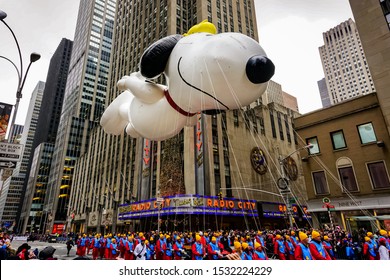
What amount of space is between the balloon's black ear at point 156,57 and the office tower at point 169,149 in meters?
15.5

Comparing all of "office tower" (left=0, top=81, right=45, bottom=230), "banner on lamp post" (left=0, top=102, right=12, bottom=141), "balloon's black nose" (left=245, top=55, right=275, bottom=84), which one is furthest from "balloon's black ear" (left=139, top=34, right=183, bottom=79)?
"office tower" (left=0, top=81, right=45, bottom=230)

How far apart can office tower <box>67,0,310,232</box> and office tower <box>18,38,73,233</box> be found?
30702 mm

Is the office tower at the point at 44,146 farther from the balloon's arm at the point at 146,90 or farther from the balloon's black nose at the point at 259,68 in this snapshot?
the balloon's black nose at the point at 259,68

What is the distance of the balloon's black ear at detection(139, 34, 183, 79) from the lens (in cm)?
482

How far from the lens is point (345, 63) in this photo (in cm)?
12369

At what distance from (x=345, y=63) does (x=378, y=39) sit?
5076 inches

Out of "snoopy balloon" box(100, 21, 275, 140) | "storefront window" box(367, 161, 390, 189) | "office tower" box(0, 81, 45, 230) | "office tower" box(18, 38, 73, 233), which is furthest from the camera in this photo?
"office tower" box(0, 81, 45, 230)

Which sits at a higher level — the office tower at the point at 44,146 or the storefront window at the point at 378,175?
the office tower at the point at 44,146

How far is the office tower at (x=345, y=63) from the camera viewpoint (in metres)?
117

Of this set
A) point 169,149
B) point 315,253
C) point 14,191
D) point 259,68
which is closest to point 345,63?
point 169,149

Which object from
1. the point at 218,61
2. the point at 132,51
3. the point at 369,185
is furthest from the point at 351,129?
the point at 132,51

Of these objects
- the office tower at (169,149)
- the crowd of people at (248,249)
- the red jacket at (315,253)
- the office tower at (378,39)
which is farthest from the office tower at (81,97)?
the red jacket at (315,253)

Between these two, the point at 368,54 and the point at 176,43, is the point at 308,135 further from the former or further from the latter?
the point at 176,43

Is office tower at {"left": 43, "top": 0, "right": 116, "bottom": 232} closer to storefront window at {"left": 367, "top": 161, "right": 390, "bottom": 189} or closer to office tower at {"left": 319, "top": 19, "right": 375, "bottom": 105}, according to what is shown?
storefront window at {"left": 367, "top": 161, "right": 390, "bottom": 189}
